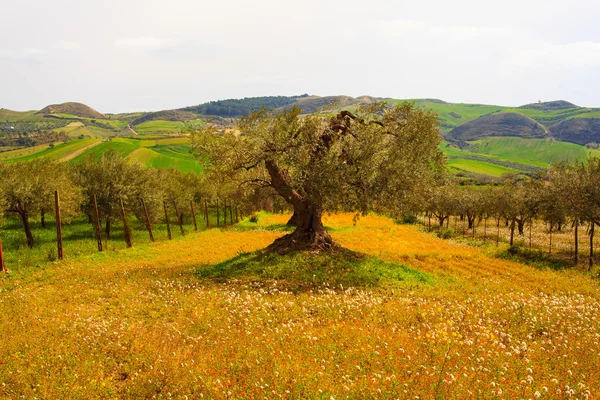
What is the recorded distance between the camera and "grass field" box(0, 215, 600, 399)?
7.77 meters

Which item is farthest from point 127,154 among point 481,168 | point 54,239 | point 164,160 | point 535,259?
point 481,168

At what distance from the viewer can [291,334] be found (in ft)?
35.3

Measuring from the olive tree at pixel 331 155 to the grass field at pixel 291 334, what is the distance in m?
4.07

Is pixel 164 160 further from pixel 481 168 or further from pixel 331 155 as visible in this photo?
pixel 481 168

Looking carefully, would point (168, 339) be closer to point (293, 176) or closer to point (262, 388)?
point (262, 388)

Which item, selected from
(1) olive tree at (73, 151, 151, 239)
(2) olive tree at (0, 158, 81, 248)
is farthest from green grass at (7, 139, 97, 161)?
(2) olive tree at (0, 158, 81, 248)

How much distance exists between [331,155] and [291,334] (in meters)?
13.4

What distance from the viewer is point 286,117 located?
23.1 metres

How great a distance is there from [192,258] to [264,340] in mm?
18070

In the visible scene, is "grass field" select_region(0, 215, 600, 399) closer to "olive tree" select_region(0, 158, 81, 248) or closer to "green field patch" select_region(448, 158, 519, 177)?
"olive tree" select_region(0, 158, 81, 248)

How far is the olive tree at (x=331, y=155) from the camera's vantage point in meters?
21.5

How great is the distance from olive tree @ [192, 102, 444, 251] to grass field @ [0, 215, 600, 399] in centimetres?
407

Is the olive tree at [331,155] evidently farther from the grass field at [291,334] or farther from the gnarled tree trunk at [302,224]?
the grass field at [291,334]

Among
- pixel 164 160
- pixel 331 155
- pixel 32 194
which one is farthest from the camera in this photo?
pixel 164 160
